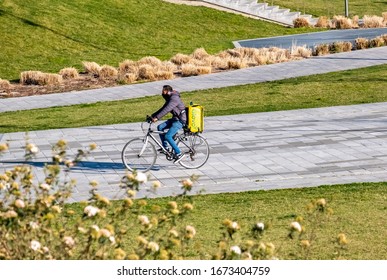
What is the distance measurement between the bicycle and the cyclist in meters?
0.11

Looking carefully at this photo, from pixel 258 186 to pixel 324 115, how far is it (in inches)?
263

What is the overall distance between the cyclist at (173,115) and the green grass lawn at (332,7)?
2902 cm

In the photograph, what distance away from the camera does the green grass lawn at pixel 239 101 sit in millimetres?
20547

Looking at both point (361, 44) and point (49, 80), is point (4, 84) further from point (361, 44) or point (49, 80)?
point (361, 44)

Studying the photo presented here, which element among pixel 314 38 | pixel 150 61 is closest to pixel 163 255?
pixel 150 61

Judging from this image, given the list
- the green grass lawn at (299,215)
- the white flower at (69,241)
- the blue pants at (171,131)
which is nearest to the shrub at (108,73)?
the blue pants at (171,131)

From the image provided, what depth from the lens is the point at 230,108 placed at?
2128 centimetres

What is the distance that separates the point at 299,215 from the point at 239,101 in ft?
36.2

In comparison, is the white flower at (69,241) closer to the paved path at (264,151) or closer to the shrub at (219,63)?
the paved path at (264,151)

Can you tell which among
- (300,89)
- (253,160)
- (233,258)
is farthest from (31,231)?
(300,89)

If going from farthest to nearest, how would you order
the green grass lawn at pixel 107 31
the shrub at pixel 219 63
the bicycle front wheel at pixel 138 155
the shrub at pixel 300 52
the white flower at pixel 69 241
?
the green grass lawn at pixel 107 31, the shrub at pixel 300 52, the shrub at pixel 219 63, the bicycle front wheel at pixel 138 155, the white flower at pixel 69 241

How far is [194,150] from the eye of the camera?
15164mm

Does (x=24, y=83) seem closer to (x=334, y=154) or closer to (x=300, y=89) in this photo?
(x=300, y=89)

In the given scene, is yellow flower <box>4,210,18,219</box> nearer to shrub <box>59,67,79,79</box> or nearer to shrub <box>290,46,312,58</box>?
shrub <box>59,67,79,79</box>
